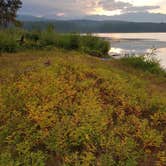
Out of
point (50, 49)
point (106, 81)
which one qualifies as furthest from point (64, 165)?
point (50, 49)

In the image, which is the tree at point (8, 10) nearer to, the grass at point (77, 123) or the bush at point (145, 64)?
the bush at point (145, 64)

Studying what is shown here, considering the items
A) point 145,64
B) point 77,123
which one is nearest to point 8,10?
point 145,64

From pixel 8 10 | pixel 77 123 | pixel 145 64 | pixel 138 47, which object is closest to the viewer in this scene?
pixel 77 123

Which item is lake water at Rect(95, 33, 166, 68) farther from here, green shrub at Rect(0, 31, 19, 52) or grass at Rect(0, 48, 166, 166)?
grass at Rect(0, 48, 166, 166)

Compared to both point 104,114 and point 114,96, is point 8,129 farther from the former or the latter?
point 114,96

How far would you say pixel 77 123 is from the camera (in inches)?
266

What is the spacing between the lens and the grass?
5859 millimetres

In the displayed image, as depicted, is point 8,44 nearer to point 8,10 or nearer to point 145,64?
point 145,64

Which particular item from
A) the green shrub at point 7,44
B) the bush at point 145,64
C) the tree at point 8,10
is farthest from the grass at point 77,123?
the tree at point 8,10

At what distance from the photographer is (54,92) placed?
859 cm

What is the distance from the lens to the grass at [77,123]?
5859 mm

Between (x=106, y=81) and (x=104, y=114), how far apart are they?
125 inches

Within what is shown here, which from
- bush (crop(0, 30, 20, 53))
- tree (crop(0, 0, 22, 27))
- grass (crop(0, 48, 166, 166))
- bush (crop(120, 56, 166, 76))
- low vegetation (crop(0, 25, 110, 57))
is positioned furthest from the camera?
tree (crop(0, 0, 22, 27))

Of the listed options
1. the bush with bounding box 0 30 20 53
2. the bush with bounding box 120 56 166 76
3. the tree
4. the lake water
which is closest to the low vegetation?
the bush with bounding box 0 30 20 53
